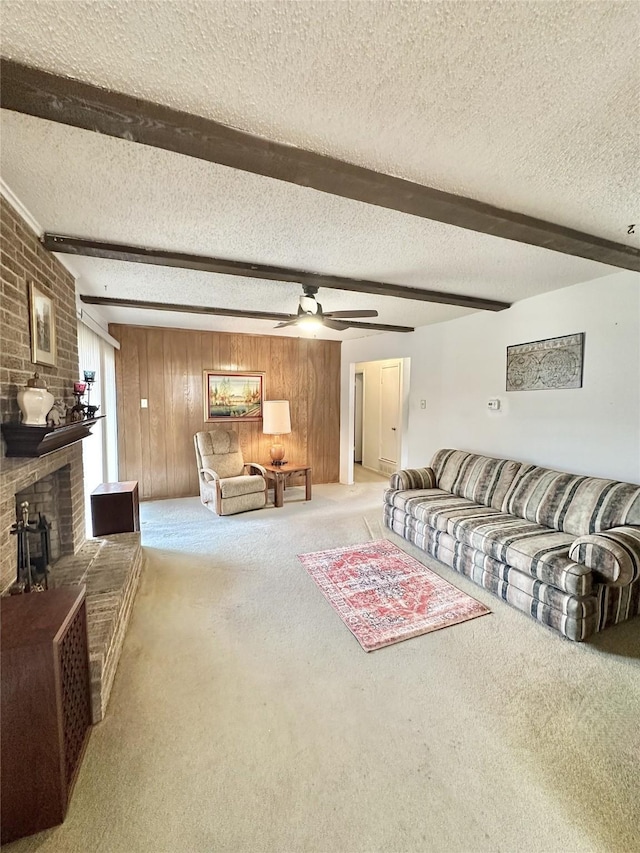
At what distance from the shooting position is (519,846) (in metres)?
1.20

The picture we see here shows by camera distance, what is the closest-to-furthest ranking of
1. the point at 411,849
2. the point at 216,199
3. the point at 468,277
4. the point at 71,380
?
1. the point at 411,849
2. the point at 216,199
3. the point at 71,380
4. the point at 468,277

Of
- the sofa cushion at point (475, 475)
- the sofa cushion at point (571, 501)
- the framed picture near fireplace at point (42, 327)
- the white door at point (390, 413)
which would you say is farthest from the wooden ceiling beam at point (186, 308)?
the sofa cushion at point (571, 501)

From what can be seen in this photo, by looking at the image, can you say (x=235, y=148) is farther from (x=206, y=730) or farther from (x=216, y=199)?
(x=206, y=730)

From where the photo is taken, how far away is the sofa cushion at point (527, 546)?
85.4 inches

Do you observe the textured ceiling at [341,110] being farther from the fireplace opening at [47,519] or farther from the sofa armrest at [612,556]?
the sofa armrest at [612,556]

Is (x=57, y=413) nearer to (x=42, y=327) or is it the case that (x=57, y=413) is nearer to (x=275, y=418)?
(x=42, y=327)

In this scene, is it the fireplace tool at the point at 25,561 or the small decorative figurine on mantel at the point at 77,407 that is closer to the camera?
the fireplace tool at the point at 25,561

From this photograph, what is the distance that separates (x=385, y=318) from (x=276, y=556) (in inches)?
118

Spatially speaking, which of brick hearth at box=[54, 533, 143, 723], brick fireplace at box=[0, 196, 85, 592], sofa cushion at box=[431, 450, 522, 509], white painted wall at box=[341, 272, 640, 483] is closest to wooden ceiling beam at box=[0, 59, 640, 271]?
brick fireplace at box=[0, 196, 85, 592]

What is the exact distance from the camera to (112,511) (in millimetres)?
3064

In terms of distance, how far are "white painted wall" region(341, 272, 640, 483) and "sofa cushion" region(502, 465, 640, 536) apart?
247 mm

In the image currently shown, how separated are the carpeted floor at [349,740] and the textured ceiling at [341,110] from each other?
2.40 meters

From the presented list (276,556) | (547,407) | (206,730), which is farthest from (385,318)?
(206,730)

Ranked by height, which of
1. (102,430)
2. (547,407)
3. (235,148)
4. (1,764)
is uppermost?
(235,148)
